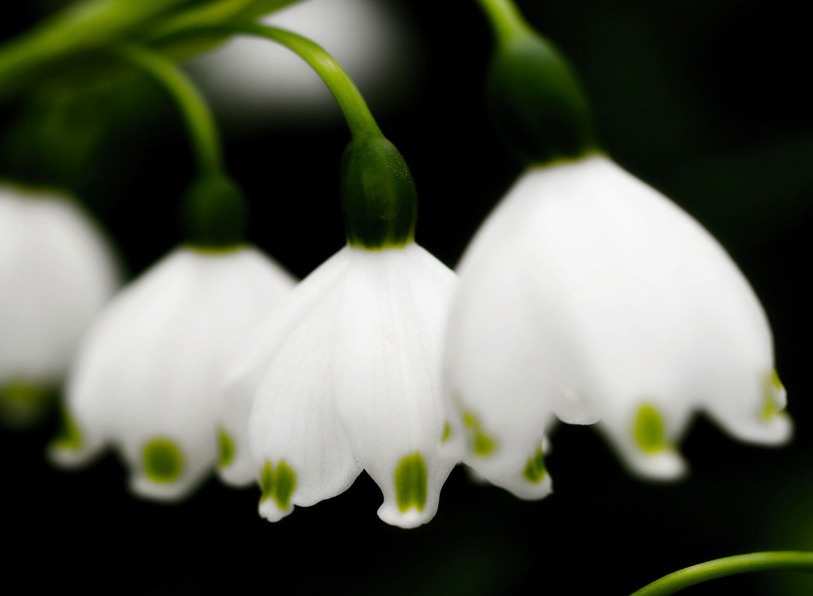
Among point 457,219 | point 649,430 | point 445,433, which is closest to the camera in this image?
point 649,430

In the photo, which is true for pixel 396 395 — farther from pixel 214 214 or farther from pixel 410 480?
pixel 214 214

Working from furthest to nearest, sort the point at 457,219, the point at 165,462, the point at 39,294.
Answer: the point at 457,219
the point at 39,294
the point at 165,462

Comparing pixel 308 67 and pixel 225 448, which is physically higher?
pixel 308 67

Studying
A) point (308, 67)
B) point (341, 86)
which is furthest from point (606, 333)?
point (308, 67)

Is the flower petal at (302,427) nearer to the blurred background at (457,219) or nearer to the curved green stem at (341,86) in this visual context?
the curved green stem at (341,86)

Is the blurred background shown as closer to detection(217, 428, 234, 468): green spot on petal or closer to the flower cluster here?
the flower cluster

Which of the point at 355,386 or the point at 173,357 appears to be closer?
the point at 355,386

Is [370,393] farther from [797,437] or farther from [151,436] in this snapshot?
[797,437]
